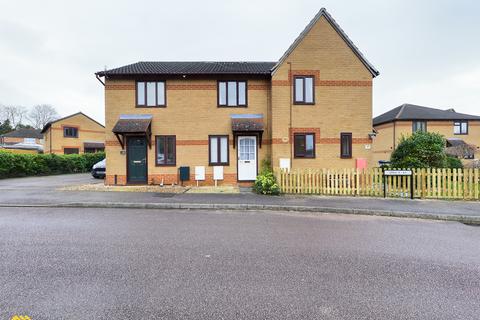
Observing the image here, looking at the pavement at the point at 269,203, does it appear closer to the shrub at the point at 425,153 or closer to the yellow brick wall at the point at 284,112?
the shrub at the point at 425,153

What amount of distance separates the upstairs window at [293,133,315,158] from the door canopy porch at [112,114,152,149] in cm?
760

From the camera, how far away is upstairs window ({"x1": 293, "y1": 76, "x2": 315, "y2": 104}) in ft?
45.8

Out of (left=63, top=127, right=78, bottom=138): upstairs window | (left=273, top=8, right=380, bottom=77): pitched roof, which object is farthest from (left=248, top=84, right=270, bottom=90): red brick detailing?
(left=63, top=127, right=78, bottom=138): upstairs window

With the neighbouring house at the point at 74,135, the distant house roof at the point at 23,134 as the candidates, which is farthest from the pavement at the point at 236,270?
the distant house roof at the point at 23,134

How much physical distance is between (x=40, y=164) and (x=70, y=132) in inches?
738

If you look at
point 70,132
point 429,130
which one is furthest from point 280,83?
point 70,132

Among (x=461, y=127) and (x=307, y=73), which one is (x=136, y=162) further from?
(x=461, y=127)

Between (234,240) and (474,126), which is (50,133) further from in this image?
(474,126)

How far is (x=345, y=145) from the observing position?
14.1m

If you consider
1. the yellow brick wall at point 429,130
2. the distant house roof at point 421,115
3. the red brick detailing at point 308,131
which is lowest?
the red brick detailing at point 308,131

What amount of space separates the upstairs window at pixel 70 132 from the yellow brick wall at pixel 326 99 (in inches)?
1342

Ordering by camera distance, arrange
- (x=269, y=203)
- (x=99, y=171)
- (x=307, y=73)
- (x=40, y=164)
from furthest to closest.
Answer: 1. (x=40, y=164)
2. (x=99, y=171)
3. (x=307, y=73)
4. (x=269, y=203)

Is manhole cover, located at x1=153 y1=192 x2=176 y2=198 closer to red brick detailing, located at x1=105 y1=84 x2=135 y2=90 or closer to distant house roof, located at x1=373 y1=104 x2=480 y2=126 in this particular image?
red brick detailing, located at x1=105 y1=84 x2=135 y2=90

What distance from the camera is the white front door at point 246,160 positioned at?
14.4 meters
